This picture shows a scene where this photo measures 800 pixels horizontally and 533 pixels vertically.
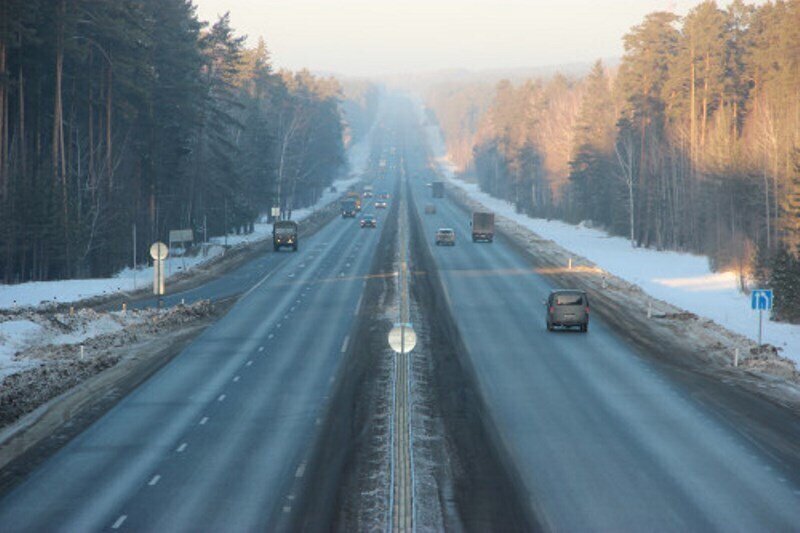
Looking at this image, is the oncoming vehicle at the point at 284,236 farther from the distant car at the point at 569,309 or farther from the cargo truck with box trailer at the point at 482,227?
the distant car at the point at 569,309

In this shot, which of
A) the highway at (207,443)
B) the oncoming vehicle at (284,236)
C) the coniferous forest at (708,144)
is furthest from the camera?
the oncoming vehicle at (284,236)

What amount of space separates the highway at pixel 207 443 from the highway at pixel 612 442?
5148 mm

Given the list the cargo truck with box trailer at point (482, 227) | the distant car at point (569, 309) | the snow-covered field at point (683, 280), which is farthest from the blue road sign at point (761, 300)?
the cargo truck with box trailer at point (482, 227)

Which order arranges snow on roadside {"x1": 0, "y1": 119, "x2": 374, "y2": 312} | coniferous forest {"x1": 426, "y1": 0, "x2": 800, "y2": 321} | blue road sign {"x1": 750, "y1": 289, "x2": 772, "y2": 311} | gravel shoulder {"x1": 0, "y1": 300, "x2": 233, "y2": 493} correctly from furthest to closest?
coniferous forest {"x1": 426, "y1": 0, "x2": 800, "y2": 321}
snow on roadside {"x1": 0, "y1": 119, "x2": 374, "y2": 312}
blue road sign {"x1": 750, "y1": 289, "x2": 772, "y2": 311}
gravel shoulder {"x1": 0, "y1": 300, "x2": 233, "y2": 493}

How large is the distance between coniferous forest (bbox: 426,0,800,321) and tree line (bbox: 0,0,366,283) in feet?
120

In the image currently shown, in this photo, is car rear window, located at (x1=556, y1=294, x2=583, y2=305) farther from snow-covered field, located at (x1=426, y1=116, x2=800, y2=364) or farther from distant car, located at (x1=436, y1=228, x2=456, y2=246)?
distant car, located at (x1=436, y1=228, x2=456, y2=246)

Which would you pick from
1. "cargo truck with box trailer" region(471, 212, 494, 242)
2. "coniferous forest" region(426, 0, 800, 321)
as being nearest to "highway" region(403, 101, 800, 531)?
"coniferous forest" region(426, 0, 800, 321)

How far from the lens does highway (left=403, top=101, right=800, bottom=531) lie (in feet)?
66.0

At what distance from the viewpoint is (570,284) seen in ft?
202

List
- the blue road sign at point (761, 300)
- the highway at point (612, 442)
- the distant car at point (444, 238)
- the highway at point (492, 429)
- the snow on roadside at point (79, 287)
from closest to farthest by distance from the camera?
the highway at point (492, 429) → the highway at point (612, 442) → the blue road sign at point (761, 300) → the snow on roadside at point (79, 287) → the distant car at point (444, 238)

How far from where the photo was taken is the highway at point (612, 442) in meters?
20.1

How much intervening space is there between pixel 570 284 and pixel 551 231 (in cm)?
5314

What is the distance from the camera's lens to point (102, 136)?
7238 cm

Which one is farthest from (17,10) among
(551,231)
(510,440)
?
(551,231)
